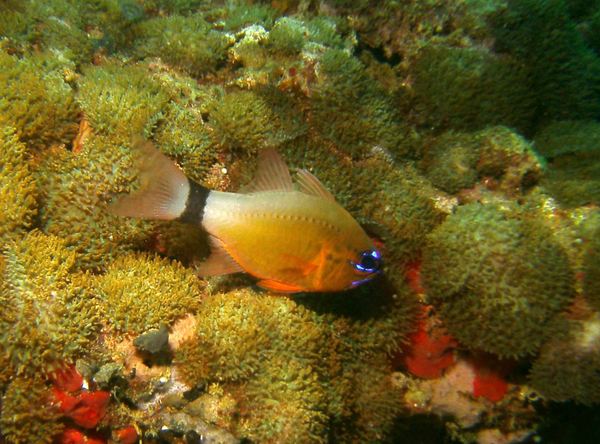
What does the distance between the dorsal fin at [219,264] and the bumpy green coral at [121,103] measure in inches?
55.1

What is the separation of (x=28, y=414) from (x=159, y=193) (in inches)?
70.9

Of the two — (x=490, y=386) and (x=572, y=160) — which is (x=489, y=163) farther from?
(x=490, y=386)

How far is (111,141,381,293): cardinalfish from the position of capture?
9.80 feet

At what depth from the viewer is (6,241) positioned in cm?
321

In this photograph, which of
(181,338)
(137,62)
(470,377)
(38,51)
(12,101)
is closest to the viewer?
(181,338)

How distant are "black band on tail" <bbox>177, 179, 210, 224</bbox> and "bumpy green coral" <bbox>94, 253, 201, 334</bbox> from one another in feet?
2.34

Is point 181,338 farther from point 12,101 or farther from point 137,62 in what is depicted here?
point 137,62

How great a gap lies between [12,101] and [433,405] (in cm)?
496

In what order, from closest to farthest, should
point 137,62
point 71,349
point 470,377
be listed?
point 71,349 → point 470,377 → point 137,62

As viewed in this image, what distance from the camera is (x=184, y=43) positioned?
15.8ft

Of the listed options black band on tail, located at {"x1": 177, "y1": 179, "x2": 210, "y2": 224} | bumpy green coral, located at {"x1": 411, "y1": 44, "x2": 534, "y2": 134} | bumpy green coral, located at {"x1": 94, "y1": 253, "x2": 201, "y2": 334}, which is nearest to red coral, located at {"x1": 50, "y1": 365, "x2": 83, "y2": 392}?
bumpy green coral, located at {"x1": 94, "y1": 253, "x2": 201, "y2": 334}

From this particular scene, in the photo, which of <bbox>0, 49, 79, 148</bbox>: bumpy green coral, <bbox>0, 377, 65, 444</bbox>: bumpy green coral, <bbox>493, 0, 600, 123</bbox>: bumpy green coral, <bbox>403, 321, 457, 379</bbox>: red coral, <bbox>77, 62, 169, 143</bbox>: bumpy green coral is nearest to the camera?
<bbox>0, 377, 65, 444</bbox>: bumpy green coral

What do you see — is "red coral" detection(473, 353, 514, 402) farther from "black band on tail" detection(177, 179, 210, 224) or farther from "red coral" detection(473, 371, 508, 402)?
"black band on tail" detection(177, 179, 210, 224)

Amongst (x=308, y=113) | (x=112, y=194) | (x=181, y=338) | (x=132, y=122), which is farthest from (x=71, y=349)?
(x=308, y=113)
